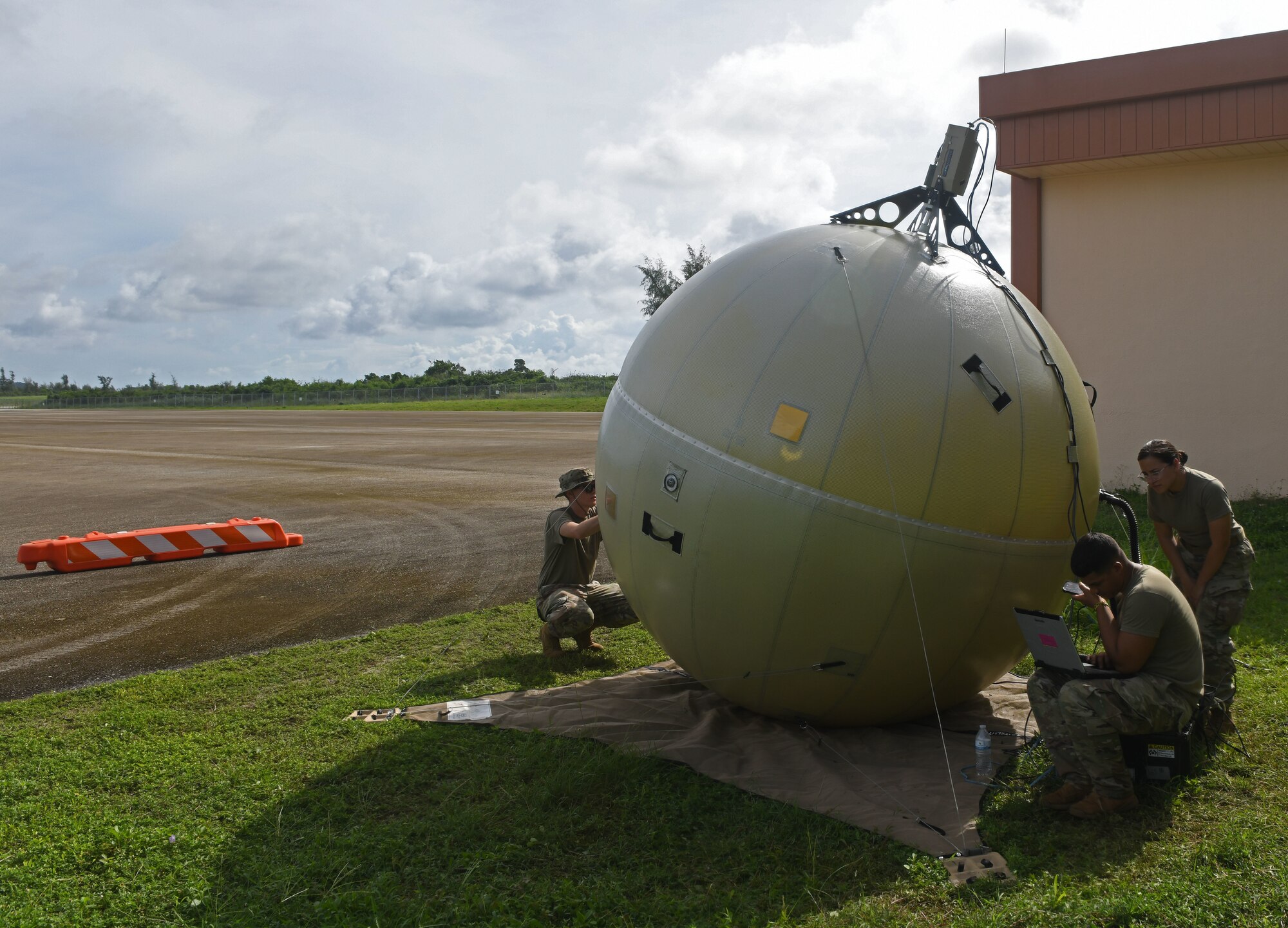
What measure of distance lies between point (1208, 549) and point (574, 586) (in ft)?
15.0

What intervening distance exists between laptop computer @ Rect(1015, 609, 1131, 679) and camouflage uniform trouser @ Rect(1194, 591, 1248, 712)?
118 centimetres

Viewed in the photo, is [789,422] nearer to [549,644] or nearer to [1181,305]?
[549,644]

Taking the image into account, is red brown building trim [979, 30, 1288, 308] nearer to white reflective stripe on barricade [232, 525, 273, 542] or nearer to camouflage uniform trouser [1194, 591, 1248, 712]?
camouflage uniform trouser [1194, 591, 1248, 712]

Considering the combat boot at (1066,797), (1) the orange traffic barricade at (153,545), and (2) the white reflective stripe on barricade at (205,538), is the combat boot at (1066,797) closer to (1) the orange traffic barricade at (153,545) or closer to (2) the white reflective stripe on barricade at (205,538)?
(1) the orange traffic barricade at (153,545)

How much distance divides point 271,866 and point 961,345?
426cm

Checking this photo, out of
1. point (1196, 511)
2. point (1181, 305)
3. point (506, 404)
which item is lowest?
point (1196, 511)

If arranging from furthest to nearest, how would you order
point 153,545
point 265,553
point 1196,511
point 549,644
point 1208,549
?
1. point 265,553
2. point 153,545
3. point 549,644
4. point 1208,549
5. point 1196,511

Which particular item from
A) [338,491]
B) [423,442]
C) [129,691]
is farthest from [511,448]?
[129,691]

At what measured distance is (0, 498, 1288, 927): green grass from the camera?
3961mm

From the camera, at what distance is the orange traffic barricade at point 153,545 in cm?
→ 1156

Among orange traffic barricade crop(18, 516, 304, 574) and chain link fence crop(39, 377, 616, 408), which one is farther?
chain link fence crop(39, 377, 616, 408)

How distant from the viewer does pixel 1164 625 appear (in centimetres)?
480

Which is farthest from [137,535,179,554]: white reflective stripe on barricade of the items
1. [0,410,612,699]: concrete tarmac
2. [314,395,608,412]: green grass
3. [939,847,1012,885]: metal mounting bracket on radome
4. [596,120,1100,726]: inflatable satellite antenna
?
[314,395,608,412]: green grass

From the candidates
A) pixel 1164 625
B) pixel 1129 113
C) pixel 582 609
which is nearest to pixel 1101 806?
pixel 1164 625
